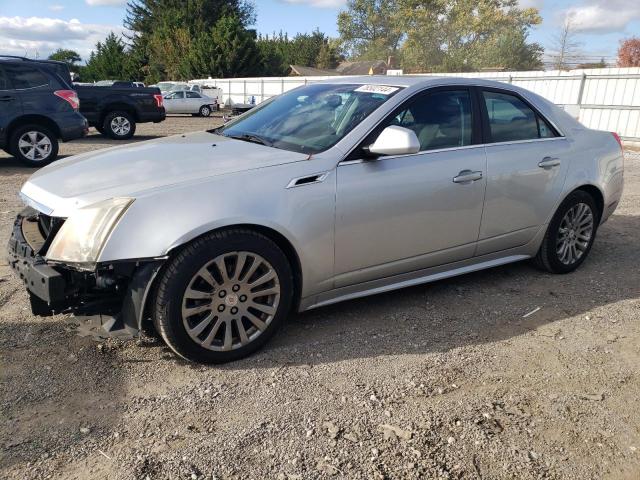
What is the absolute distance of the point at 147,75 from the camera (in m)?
56.1

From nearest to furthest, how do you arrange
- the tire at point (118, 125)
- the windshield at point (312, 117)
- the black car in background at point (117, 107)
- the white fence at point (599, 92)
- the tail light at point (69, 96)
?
the windshield at point (312, 117) → the tail light at point (69, 96) → the black car in background at point (117, 107) → the tire at point (118, 125) → the white fence at point (599, 92)

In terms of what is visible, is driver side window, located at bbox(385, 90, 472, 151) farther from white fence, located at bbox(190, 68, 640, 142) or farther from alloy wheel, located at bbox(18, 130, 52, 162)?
white fence, located at bbox(190, 68, 640, 142)

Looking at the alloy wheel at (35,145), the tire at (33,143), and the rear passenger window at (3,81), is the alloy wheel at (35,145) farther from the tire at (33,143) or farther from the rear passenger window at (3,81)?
the rear passenger window at (3,81)

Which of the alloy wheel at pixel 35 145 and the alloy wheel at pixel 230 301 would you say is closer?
the alloy wheel at pixel 230 301

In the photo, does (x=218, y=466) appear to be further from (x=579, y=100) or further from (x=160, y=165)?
(x=579, y=100)

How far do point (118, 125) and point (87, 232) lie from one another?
1306 cm

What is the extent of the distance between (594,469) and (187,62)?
47676 millimetres

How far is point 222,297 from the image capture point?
3064mm

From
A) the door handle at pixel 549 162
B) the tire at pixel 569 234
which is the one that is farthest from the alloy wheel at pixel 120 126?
the door handle at pixel 549 162

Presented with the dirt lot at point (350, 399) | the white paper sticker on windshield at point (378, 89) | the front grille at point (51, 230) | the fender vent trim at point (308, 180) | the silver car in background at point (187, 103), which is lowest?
the silver car in background at point (187, 103)

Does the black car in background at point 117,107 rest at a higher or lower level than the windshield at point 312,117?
lower

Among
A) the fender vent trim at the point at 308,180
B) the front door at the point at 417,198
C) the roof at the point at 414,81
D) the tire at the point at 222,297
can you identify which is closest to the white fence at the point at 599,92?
the roof at the point at 414,81

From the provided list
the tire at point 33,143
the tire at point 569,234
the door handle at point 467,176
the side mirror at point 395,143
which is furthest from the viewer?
the tire at point 33,143

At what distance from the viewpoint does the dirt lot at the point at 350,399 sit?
2.41 metres
